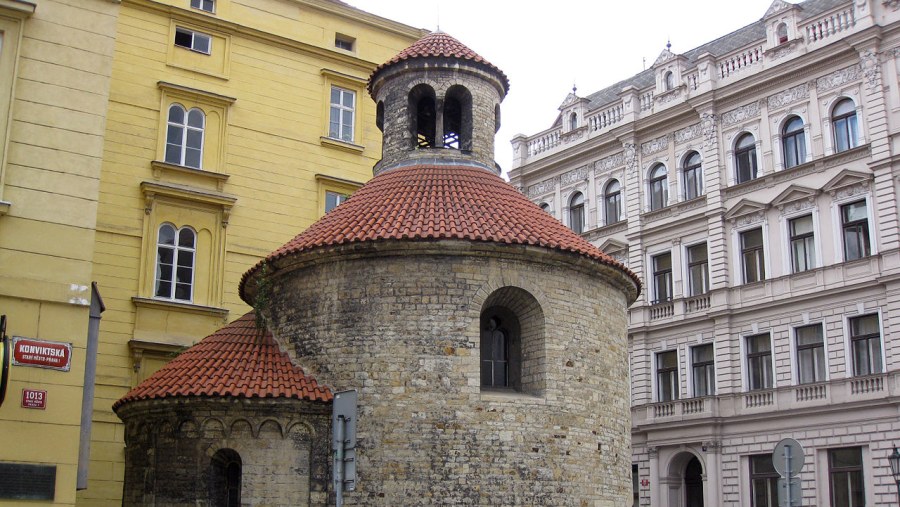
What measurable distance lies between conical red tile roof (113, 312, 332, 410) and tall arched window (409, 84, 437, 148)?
18.1 ft

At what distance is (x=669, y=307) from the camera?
32.8 metres

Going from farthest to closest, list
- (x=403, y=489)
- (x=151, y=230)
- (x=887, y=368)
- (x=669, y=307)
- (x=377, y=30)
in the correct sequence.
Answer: (x=669, y=307) → (x=377, y=30) → (x=887, y=368) → (x=151, y=230) → (x=403, y=489)

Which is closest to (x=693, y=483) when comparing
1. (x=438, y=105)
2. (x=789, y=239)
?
(x=789, y=239)

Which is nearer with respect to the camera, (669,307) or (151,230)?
(151,230)

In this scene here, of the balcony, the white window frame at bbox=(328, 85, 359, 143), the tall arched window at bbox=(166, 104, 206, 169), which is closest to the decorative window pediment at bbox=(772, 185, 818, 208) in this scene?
the balcony

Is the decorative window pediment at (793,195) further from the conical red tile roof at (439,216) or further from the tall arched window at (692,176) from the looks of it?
the conical red tile roof at (439,216)

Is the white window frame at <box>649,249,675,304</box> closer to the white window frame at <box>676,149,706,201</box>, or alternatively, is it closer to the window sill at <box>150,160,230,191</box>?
the white window frame at <box>676,149,706,201</box>

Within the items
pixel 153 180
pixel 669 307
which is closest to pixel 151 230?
pixel 153 180

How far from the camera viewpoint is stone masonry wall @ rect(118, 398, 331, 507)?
16.1 m

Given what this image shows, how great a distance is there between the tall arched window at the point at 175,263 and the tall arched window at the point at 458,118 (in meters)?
6.95

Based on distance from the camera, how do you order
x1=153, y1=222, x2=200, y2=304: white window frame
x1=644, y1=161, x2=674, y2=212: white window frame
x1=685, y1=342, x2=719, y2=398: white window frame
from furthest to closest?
x1=644, y1=161, x2=674, y2=212: white window frame, x1=685, y1=342, x2=719, y2=398: white window frame, x1=153, y1=222, x2=200, y2=304: white window frame

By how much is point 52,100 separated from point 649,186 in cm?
2378

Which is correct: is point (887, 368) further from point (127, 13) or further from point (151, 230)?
point (127, 13)

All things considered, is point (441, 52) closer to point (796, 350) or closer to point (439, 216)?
point (439, 216)
